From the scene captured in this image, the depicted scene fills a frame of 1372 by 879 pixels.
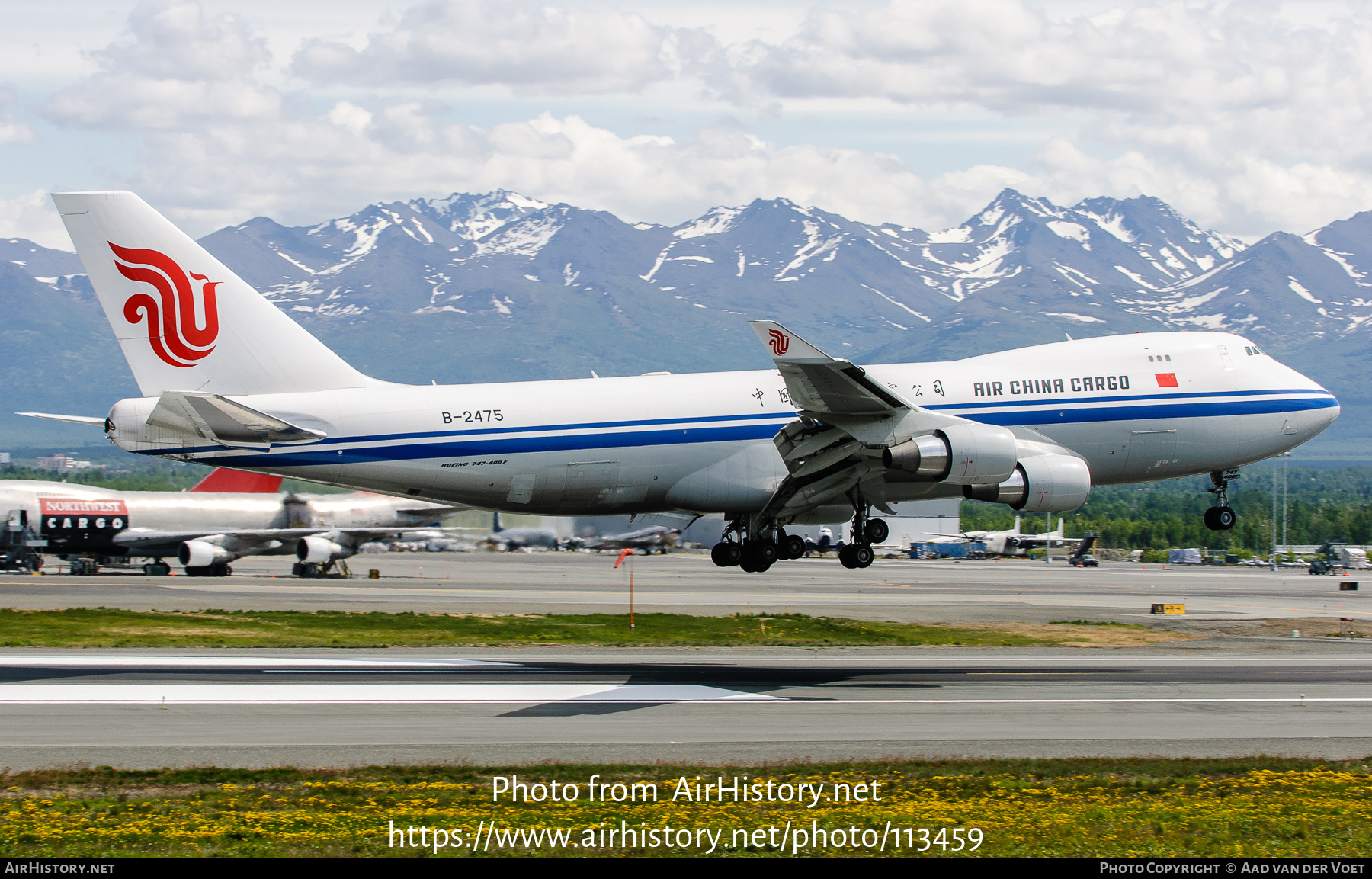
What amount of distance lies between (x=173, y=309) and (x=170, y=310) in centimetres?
8

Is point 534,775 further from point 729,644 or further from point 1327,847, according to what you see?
point 729,644

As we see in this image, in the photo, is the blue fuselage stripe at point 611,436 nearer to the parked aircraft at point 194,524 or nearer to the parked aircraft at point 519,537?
Result: the parked aircraft at point 194,524

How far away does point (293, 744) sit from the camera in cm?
2516

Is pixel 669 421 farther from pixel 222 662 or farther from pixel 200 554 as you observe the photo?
pixel 200 554

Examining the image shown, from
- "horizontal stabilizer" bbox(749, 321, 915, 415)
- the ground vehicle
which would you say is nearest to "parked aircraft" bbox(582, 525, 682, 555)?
the ground vehicle

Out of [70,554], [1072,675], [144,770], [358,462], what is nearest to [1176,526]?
Result: [70,554]

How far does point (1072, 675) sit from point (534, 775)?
2047 cm

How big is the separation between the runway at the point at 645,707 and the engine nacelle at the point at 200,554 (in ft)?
171

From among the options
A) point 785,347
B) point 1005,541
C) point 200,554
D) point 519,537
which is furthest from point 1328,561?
point 785,347

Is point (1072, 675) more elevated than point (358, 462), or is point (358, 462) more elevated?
point (358, 462)

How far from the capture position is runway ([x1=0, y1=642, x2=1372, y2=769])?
25.2 m

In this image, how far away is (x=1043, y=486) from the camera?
118 feet

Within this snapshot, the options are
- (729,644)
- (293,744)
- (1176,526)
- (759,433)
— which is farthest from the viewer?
(1176,526)

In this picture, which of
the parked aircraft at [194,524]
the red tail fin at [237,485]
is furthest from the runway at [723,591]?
the red tail fin at [237,485]
